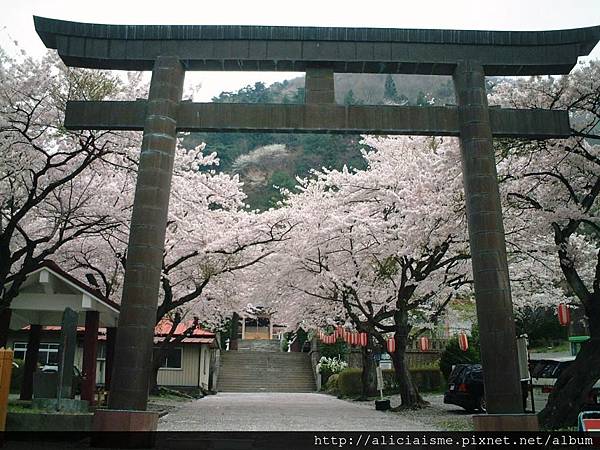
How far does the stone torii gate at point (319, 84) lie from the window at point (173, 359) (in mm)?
23430

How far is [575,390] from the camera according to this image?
10289mm

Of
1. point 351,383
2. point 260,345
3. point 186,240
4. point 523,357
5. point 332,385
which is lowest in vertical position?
point 332,385

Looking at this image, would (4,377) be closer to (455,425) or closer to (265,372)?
(455,425)

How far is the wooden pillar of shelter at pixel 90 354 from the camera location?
13602 millimetres

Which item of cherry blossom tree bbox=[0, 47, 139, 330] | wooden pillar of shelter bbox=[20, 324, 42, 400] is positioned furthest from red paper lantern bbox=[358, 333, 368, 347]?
cherry blossom tree bbox=[0, 47, 139, 330]

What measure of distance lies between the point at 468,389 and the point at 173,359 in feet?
64.7

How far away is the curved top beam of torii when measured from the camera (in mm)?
9984

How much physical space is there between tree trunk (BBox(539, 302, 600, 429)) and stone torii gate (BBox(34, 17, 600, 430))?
301cm

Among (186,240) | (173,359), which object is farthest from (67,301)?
(173,359)

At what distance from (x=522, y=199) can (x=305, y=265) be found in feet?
33.6

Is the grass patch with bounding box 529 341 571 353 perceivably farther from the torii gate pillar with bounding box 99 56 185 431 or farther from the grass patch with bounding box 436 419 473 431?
the torii gate pillar with bounding box 99 56 185 431

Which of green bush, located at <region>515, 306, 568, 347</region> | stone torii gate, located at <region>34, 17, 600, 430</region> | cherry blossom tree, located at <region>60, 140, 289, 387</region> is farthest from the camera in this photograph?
green bush, located at <region>515, 306, 568, 347</region>

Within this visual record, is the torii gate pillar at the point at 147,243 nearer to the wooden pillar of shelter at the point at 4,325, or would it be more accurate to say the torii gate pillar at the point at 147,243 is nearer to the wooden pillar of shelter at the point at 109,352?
the wooden pillar of shelter at the point at 4,325

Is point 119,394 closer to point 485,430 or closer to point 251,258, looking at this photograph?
point 485,430
